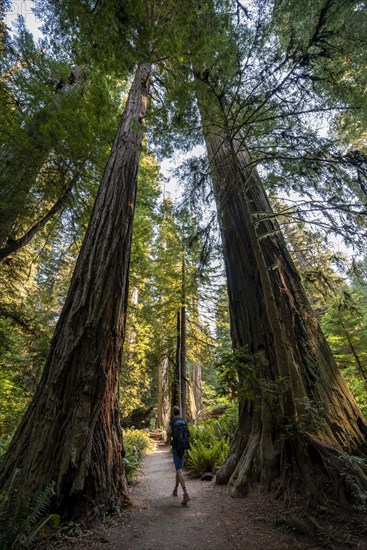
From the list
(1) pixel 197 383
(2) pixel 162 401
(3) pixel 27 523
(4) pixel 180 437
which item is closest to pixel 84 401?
(3) pixel 27 523

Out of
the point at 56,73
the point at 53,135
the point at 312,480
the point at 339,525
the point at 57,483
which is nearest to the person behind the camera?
the point at 339,525

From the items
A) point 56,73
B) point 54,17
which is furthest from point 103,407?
point 56,73

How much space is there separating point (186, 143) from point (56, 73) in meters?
4.65

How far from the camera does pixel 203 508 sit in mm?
3615

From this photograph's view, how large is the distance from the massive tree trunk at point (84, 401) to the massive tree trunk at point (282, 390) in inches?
73.8

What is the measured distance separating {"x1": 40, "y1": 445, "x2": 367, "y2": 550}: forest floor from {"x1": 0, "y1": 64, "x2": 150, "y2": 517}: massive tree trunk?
0.37 metres

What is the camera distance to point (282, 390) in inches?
129

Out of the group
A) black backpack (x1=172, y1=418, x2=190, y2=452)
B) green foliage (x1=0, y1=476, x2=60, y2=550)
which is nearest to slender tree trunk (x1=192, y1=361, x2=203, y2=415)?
black backpack (x1=172, y1=418, x2=190, y2=452)

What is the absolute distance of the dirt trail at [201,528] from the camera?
252 centimetres

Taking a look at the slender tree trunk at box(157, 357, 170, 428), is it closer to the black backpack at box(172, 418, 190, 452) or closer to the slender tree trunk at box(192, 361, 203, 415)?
the slender tree trunk at box(192, 361, 203, 415)

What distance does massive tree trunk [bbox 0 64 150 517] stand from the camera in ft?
9.39

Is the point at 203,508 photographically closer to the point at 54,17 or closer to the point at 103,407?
the point at 103,407

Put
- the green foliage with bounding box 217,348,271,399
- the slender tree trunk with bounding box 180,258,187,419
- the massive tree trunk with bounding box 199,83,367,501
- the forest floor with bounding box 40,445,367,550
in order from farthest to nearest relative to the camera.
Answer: the slender tree trunk with bounding box 180,258,187,419
the green foliage with bounding box 217,348,271,399
the massive tree trunk with bounding box 199,83,367,501
the forest floor with bounding box 40,445,367,550

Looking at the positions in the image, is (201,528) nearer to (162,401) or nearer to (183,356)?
(183,356)
